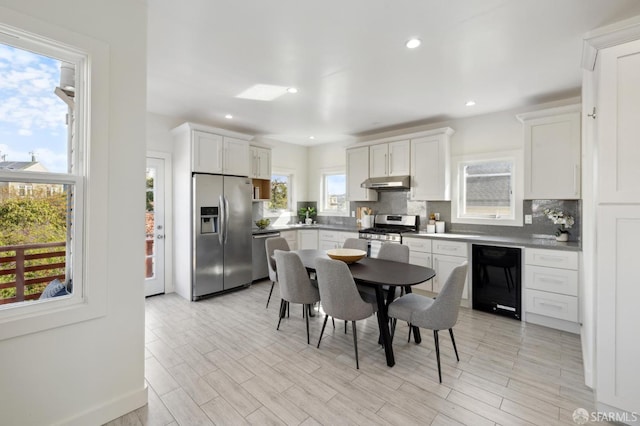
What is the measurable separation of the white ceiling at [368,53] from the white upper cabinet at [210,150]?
314 mm

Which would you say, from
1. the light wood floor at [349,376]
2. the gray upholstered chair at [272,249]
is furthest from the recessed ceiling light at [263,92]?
the light wood floor at [349,376]

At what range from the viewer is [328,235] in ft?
17.8

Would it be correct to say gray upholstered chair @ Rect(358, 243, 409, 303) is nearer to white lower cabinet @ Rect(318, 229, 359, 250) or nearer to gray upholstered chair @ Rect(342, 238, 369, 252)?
gray upholstered chair @ Rect(342, 238, 369, 252)

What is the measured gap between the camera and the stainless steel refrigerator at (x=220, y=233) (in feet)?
13.4

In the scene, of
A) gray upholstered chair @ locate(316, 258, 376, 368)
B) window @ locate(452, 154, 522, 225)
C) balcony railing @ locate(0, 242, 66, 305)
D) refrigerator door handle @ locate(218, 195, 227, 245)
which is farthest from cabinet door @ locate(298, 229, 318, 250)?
balcony railing @ locate(0, 242, 66, 305)

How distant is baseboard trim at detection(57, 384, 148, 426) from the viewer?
170 cm

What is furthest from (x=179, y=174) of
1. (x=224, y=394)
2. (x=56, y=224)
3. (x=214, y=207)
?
(x=224, y=394)

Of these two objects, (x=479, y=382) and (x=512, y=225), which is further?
(x=512, y=225)

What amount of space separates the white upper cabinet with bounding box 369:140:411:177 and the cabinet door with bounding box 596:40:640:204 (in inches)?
111

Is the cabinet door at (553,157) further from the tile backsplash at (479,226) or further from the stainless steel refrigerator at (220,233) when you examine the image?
the stainless steel refrigerator at (220,233)

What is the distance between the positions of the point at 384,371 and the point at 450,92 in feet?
10.1

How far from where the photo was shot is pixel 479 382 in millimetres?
2230

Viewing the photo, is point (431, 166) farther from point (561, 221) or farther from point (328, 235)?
point (328, 235)

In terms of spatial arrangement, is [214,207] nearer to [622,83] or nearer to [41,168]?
[41,168]
